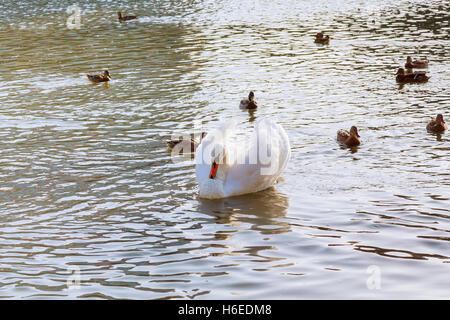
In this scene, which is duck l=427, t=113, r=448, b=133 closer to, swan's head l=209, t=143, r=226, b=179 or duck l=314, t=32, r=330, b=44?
swan's head l=209, t=143, r=226, b=179

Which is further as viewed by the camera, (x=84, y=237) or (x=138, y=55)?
(x=138, y=55)

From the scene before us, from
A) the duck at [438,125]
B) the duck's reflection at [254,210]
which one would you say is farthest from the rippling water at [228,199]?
the duck at [438,125]

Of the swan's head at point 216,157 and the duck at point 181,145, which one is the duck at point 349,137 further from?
the swan's head at point 216,157

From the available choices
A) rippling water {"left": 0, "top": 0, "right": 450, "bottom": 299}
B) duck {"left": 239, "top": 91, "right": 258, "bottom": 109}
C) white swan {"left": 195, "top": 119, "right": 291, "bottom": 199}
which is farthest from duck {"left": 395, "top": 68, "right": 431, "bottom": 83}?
white swan {"left": 195, "top": 119, "right": 291, "bottom": 199}

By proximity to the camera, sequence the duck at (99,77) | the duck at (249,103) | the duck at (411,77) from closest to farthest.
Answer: the duck at (249,103)
the duck at (411,77)
the duck at (99,77)

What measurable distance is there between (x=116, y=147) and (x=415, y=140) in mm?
5451

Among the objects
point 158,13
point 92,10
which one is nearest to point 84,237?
point 158,13

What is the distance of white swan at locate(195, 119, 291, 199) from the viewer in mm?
10820

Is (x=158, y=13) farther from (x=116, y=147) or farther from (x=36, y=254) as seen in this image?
(x=36, y=254)

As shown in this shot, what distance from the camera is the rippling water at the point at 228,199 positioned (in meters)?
7.96

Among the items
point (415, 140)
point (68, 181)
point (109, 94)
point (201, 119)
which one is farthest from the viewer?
point (109, 94)

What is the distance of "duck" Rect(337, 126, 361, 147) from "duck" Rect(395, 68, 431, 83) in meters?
4.67

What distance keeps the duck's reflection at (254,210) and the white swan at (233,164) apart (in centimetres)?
13

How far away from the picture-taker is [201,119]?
15.5 meters
